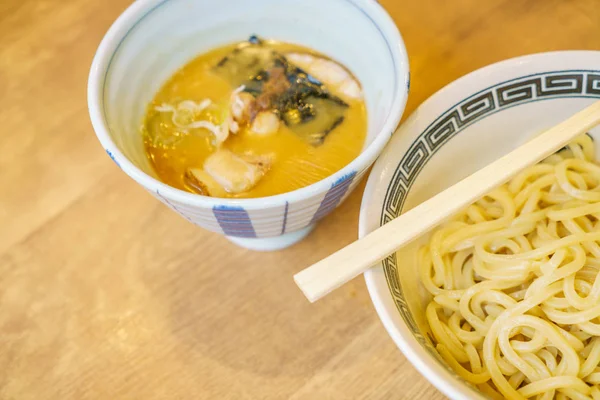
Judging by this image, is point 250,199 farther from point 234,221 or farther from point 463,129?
point 463,129

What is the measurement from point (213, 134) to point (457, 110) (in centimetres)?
42

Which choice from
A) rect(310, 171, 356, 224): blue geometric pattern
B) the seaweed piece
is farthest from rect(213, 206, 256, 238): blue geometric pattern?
the seaweed piece

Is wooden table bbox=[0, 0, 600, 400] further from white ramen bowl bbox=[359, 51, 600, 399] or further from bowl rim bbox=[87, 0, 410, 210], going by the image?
bowl rim bbox=[87, 0, 410, 210]

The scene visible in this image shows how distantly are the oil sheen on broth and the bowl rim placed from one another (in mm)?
134

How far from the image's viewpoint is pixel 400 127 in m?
0.91

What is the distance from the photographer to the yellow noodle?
2.68 ft

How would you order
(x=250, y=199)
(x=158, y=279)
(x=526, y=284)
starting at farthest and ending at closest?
(x=158, y=279)
(x=526, y=284)
(x=250, y=199)

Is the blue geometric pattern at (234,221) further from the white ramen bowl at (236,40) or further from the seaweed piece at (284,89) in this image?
the seaweed piece at (284,89)

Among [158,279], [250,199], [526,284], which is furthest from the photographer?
[158,279]

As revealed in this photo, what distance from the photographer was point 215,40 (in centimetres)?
110

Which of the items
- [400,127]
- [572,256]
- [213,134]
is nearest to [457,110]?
[400,127]

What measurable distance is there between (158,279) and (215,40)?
18.3 inches

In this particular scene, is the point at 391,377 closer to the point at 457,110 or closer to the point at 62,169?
the point at 457,110

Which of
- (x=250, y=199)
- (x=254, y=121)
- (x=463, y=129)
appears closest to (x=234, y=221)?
(x=250, y=199)
